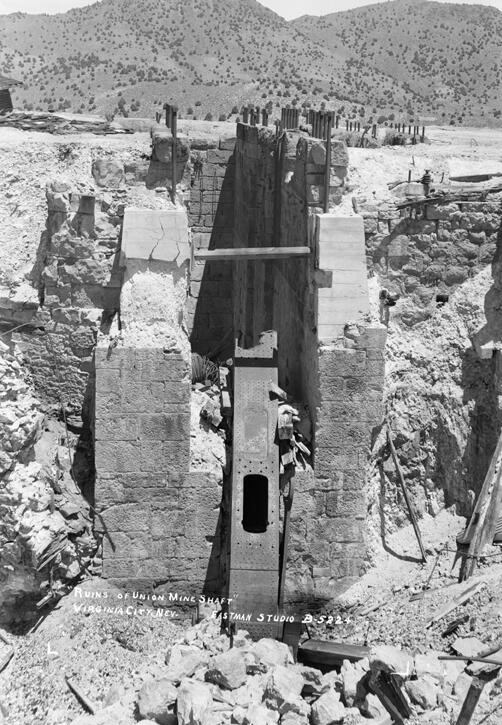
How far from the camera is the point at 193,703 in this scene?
8.75m

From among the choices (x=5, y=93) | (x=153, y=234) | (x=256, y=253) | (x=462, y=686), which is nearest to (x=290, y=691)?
(x=462, y=686)

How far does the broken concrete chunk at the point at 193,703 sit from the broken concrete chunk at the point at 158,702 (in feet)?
0.41

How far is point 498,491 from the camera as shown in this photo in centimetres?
1064

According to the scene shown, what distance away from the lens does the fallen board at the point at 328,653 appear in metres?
10.1

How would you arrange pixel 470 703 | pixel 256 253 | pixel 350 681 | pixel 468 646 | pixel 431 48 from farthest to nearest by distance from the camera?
pixel 431 48 < pixel 256 253 < pixel 468 646 < pixel 350 681 < pixel 470 703

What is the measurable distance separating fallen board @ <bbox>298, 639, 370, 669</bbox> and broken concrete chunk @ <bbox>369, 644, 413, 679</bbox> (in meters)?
0.95

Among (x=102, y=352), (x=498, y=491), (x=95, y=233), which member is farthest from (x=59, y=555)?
(x=498, y=491)

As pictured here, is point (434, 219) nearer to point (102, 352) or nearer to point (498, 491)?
point (498, 491)

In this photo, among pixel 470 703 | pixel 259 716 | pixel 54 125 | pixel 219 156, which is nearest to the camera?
pixel 470 703

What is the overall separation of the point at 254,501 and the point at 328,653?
202 centimetres

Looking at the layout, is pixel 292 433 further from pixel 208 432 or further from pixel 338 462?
pixel 208 432

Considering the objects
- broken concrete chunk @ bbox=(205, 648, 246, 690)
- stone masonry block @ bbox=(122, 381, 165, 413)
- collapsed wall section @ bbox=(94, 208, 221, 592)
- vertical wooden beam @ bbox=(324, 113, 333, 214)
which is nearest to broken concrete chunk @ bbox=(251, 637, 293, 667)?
broken concrete chunk @ bbox=(205, 648, 246, 690)

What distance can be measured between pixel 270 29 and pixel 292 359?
4908 cm

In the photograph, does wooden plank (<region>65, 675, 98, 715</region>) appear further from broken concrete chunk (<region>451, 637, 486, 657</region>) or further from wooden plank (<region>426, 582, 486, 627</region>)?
broken concrete chunk (<region>451, 637, 486, 657</region>)
